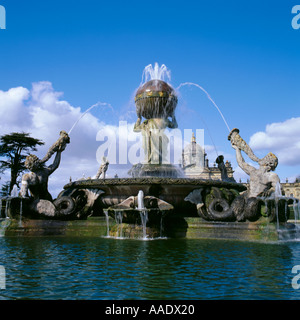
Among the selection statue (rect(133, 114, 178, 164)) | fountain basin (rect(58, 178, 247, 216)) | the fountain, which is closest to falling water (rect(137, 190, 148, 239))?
the fountain

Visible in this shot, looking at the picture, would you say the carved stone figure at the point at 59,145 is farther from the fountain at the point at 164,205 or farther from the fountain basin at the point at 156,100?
the fountain basin at the point at 156,100

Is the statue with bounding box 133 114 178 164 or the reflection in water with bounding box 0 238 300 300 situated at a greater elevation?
the statue with bounding box 133 114 178 164

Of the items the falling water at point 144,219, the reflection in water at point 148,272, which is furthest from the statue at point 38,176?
the falling water at point 144,219

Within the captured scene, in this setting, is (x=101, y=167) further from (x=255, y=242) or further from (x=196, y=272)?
(x=196, y=272)

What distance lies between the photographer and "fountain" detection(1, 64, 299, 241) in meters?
10.6

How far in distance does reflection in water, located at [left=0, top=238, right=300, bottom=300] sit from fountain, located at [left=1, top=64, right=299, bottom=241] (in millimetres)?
2122

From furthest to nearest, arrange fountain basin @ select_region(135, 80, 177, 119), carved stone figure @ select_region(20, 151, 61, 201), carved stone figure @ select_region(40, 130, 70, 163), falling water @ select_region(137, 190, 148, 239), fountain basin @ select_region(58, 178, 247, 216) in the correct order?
fountain basin @ select_region(135, 80, 177, 119) → carved stone figure @ select_region(40, 130, 70, 163) → carved stone figure @ select_region(20, 151, 61, 201) → fountain basin @ select_region(58, 178, 247, 216) → falling water @ select_region(137, 190, 148, 239)

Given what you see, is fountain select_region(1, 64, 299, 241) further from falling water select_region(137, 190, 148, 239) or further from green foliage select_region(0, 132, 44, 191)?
green foliage select_region(0, 132, 44, 191)

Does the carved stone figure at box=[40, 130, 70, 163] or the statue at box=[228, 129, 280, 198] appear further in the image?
the carved stone figure at box=[40, 130, 70, 163]

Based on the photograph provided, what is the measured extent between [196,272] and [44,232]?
7578mm

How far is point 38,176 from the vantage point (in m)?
12.7
